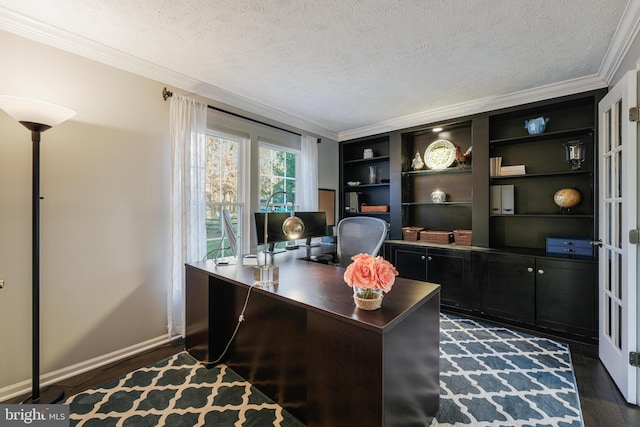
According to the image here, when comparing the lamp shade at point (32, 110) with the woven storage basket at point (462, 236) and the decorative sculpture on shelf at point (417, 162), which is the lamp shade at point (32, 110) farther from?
the woven storage basket at point (462, 236)

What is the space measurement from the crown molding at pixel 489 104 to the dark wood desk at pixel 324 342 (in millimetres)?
2555

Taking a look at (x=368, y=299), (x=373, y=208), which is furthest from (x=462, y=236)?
(x=368, y=299)

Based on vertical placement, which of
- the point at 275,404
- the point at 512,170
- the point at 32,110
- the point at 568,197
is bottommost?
the point at 275,404

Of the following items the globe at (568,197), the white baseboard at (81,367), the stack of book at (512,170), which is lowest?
the white baseboard at (81,367)

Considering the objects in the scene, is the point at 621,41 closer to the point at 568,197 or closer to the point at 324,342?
the point at 568,197

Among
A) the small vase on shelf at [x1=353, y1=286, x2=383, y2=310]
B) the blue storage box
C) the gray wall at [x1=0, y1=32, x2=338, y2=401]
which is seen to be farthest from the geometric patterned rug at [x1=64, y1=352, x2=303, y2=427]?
the blue storage box

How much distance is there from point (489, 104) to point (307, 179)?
7.69 feet

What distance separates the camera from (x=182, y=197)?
256cm

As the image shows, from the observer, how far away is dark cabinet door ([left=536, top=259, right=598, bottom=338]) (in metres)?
2.49

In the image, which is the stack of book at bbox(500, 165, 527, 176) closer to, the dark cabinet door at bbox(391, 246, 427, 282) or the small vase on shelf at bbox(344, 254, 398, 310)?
the dark cabinet door at bbox(391, 246, 427, 282)

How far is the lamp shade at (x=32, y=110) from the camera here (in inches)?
60.2

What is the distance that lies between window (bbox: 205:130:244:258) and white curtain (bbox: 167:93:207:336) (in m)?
0.21

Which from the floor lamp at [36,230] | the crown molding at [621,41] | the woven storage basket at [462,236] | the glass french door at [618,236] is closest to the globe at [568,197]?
the glass french door at [618,236]

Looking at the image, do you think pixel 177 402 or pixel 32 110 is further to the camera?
pixel 177 402
